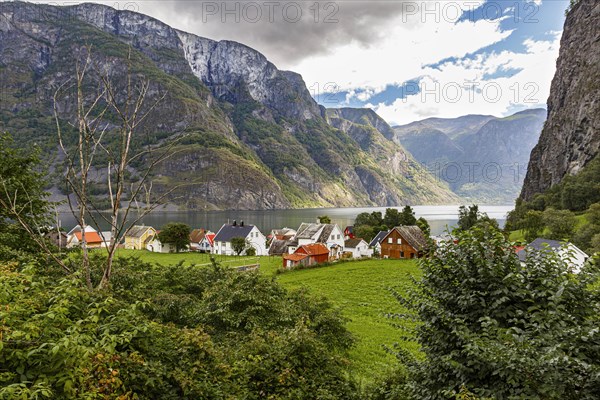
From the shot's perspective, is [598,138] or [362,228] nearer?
[362,228]

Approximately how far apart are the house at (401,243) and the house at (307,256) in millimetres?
13102

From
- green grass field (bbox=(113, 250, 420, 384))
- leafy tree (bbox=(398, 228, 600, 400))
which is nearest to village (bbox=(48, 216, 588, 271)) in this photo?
green grass field (bbox=(113, 250, 420, 384))

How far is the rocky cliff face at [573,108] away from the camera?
10650 cm

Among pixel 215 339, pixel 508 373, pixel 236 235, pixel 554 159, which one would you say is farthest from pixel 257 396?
pixel 554 159

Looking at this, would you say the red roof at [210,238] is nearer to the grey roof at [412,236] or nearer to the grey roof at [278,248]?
the grey roof at [278,248]

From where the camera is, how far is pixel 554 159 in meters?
127

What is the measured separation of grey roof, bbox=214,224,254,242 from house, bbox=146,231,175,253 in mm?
11134

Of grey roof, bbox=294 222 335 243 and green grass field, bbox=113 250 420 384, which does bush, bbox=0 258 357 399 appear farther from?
grey roof, bbox=294 222 335 243

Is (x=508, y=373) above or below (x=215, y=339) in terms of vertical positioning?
above

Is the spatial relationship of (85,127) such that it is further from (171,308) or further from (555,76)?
(555,76)

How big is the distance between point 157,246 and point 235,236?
21169mm

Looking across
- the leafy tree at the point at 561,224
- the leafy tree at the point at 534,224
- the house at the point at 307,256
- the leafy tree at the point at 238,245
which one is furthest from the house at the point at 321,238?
the leafy tree at the point at 534,224

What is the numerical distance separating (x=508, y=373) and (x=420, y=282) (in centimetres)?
281

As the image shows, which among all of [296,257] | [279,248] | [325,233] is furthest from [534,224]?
[296,257]
